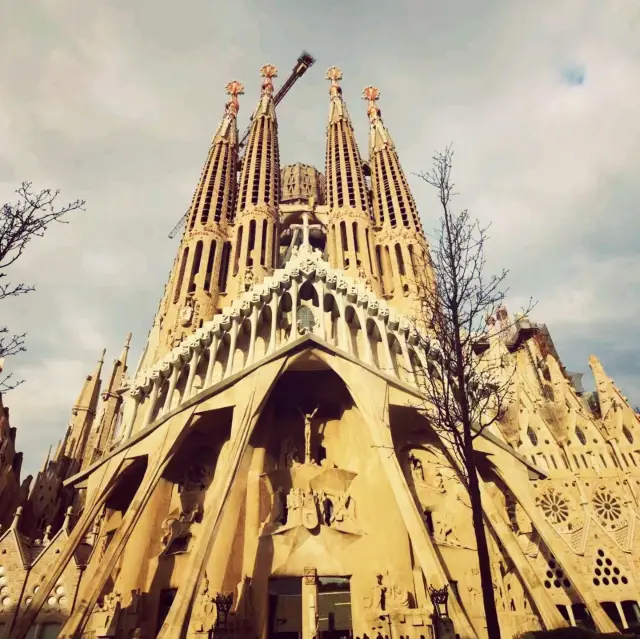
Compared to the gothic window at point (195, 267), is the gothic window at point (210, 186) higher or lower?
higher

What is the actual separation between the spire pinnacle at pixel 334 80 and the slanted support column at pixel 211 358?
3343 cm

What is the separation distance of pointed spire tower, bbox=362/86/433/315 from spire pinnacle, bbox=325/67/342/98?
306 inches

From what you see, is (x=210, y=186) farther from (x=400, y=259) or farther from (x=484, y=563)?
(x=484, y=563)

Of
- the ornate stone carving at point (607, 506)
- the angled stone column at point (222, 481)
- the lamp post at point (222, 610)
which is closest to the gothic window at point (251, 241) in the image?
the angled stone column at point (222, 481)

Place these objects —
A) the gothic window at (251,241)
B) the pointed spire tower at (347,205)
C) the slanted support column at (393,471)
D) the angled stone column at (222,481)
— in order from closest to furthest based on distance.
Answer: the angled stone column at (222,481)
the slanted support column at (393,471)
the gothic window at (251,241)
the pointed spire tower at (347,205)

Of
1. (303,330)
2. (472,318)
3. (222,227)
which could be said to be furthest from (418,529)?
(222,227)

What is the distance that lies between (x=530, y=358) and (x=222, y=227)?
2398cm

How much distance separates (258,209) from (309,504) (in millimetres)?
19576

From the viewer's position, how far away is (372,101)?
138 ft

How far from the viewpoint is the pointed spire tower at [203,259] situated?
22609 millimetres

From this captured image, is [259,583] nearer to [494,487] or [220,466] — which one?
[220,466]

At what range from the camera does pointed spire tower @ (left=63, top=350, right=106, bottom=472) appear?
2717 cm

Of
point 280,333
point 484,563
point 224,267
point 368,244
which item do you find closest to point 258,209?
point 224,267

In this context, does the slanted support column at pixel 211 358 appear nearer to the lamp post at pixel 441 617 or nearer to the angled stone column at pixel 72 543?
the angled stone column at pixel 72 543
